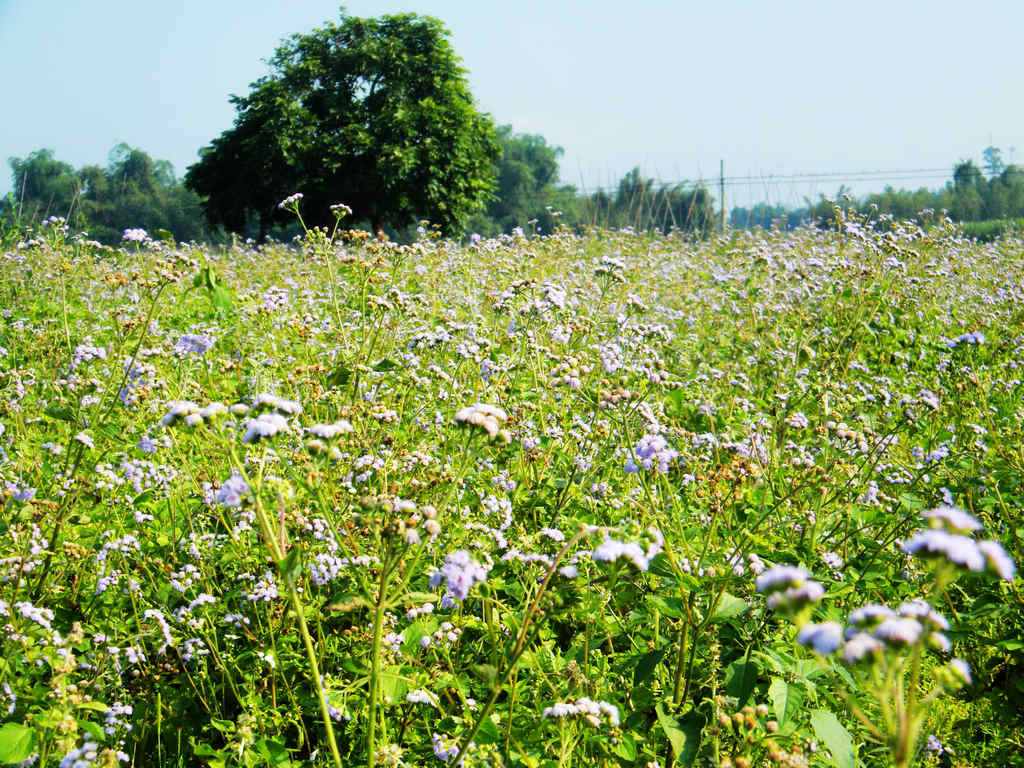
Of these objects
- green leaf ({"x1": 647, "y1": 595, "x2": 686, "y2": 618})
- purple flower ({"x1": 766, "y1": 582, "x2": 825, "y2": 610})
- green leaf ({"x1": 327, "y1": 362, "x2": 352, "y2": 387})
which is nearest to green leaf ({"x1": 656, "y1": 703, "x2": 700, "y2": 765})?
green leaf ({"x1": 647, "y1": 595, "x2": 686, "y2": 618})

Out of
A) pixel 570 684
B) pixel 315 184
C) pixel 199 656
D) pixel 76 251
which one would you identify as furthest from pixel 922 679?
pixel 315 184

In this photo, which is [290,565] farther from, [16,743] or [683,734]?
[683,734]

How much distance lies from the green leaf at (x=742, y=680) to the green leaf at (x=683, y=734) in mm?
137

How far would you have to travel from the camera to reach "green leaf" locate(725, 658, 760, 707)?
73.4 inches

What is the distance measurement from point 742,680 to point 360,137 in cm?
3071

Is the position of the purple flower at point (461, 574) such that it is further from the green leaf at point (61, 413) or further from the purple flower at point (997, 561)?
the green leaf at point (61, 413)

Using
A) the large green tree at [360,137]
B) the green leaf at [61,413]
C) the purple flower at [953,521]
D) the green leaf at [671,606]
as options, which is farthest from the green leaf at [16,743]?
the large green tree at [360,137]

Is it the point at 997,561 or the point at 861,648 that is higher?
the point at 997,561

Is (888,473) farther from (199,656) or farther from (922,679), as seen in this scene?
(199,656)

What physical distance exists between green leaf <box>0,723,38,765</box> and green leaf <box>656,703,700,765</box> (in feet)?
5.58

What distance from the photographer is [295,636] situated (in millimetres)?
2500

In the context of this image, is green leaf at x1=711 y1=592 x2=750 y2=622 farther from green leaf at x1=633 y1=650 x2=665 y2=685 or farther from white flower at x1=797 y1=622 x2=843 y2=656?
white flower at x1=797 y1=622 x2=843 y2=656

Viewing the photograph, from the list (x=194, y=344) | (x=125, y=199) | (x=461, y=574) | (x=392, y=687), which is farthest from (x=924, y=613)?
(x=125, y=199)

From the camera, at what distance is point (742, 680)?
1.89 metres
